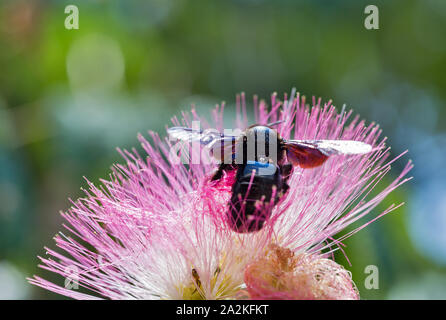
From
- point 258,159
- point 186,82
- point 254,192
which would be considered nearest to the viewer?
point 254,192

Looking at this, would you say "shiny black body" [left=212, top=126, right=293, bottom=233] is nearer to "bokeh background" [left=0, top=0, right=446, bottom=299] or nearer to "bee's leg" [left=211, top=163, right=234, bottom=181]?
"bee's leg" [left=211, top=163, right=234, bottom=181]

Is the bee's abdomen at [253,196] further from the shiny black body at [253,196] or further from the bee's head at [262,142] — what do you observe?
the bee's head at [262,142]

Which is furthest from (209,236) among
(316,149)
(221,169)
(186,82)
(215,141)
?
(186,82)

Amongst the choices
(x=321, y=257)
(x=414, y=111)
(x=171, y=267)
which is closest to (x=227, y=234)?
(x=171, y=267)

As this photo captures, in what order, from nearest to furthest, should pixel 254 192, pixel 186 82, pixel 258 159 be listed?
pixel 254 192
pixel 258 159
pixel 186 82

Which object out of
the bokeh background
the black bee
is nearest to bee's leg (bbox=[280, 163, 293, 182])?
the black bee

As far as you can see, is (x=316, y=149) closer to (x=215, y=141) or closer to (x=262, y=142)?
(x=262, y=142)

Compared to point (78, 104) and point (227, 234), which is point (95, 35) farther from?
point (227, 234)
